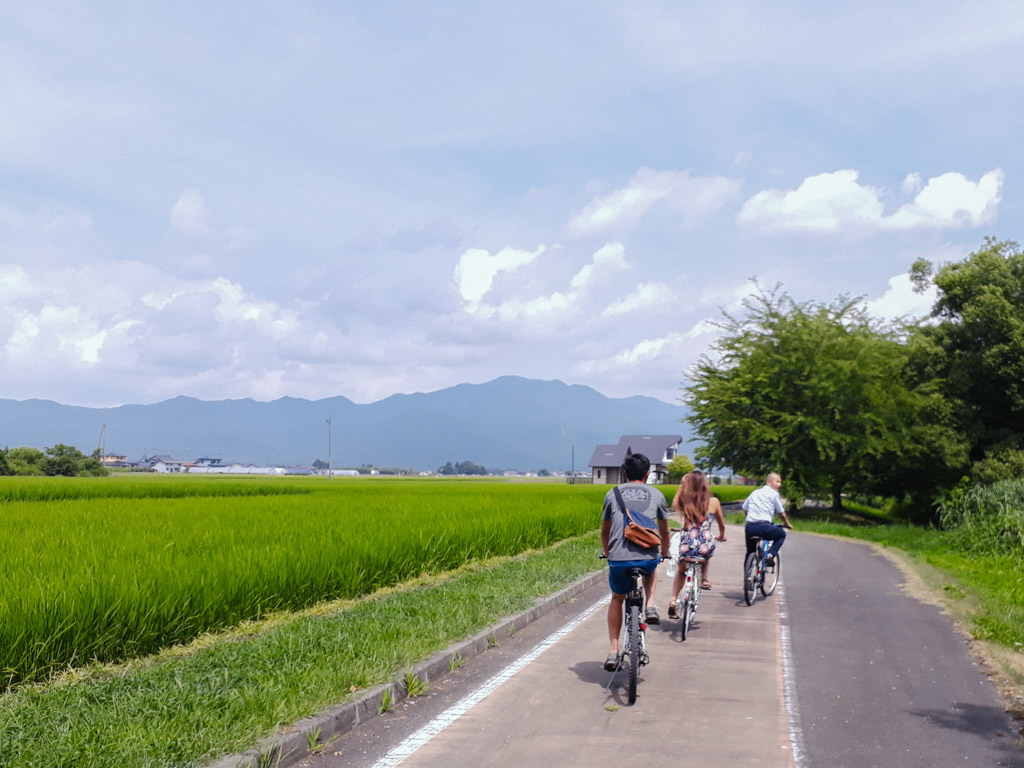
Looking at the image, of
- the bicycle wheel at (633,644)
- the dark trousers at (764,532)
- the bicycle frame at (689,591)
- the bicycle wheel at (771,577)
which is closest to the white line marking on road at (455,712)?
the bicycle wheel at (633,644)

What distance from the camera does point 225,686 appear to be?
20.8ft

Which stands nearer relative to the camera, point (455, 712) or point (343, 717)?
point (343, 717)

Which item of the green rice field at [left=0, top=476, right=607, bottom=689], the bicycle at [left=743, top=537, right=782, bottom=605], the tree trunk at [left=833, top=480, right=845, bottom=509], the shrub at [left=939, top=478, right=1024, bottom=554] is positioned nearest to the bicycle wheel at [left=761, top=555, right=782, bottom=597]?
the bicycle at [left=743, top=537, right=782, bottom=605]

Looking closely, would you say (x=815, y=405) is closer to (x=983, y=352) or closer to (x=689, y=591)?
(x=983, y=352)

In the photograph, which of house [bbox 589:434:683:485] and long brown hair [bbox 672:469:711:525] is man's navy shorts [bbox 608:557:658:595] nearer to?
long brown hair [bbox 672:469:711:525]

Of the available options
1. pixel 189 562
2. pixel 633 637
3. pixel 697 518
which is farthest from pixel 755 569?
pixel 189 562

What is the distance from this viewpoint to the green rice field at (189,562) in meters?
7.01

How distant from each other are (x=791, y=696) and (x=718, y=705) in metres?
0.75

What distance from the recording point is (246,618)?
9234 mm

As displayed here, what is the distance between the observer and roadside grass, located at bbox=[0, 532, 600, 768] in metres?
4.96

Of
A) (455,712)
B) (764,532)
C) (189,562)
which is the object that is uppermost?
(764,532)

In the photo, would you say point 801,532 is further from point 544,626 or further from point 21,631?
point 21,631

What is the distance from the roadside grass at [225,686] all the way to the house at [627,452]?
103m

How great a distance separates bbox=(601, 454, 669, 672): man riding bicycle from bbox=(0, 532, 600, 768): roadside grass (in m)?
1.66
